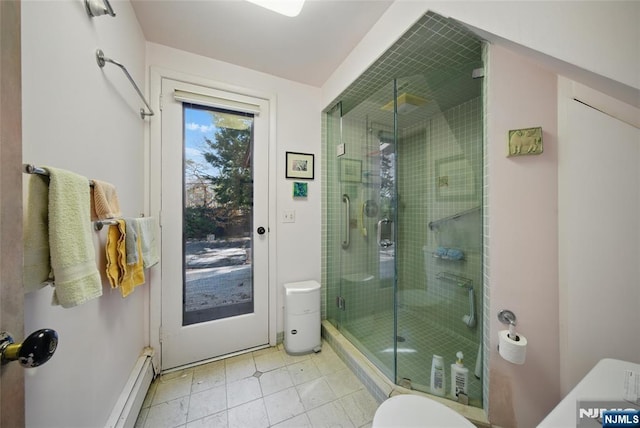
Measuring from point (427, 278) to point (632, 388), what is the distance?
1433 millimetres

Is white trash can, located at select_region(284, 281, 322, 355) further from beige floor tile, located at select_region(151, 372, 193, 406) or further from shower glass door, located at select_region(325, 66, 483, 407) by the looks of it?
beige floor tile, located at select_region(151, 372, 193, 406)

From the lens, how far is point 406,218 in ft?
6.58

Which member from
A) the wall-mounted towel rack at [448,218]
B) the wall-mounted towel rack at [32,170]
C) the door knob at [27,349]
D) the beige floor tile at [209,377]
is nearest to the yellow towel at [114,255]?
the wall-mounted towel rack at [32,170]

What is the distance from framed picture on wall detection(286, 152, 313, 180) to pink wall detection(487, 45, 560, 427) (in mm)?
1396

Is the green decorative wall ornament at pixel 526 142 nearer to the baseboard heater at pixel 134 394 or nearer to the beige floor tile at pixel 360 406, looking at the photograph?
the beige floor tile at pixel 360 406

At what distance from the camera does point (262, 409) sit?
1.29 metres

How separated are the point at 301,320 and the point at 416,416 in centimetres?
109

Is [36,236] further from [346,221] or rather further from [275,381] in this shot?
[346,221]

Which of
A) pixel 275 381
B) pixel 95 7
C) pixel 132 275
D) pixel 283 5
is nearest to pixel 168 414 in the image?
pixel 275 381

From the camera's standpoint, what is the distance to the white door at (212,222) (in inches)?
63.8

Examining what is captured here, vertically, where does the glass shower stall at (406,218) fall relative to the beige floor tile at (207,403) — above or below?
above

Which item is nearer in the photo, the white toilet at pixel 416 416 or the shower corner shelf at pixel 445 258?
the white toilet at pixel 416 416

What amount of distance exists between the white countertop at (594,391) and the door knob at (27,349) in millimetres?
1183

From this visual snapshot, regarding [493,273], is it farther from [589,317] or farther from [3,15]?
[3,15]
